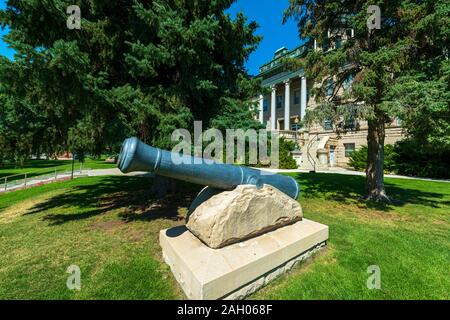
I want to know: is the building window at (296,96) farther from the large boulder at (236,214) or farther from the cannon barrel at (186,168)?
the large boulder at (236,214)

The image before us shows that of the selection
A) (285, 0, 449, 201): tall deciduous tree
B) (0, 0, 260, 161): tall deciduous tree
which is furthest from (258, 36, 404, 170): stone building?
(0, 0, 260, 161): tall deciduous tree

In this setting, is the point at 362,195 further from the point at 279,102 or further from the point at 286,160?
the point at 279,102

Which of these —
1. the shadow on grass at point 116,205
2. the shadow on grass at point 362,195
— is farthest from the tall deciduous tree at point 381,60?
the shadow on grass at point 116,205

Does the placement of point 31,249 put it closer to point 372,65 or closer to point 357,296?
point 357,296

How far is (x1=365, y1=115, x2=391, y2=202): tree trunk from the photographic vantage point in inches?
305

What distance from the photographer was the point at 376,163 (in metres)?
7.99

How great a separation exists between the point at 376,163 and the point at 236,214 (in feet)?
23.0

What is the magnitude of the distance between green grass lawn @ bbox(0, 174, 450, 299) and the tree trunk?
64cm

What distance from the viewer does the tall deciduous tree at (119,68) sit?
13.9ft

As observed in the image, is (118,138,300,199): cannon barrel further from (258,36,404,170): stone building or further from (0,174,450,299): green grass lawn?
(258,36,404,170): stone building

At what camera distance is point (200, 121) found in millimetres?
6035

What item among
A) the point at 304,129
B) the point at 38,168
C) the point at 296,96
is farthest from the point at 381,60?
the point at 38,168

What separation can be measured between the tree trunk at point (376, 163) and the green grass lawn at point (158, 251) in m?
0.64

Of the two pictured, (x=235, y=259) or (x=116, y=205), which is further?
(x=116, y=205)
